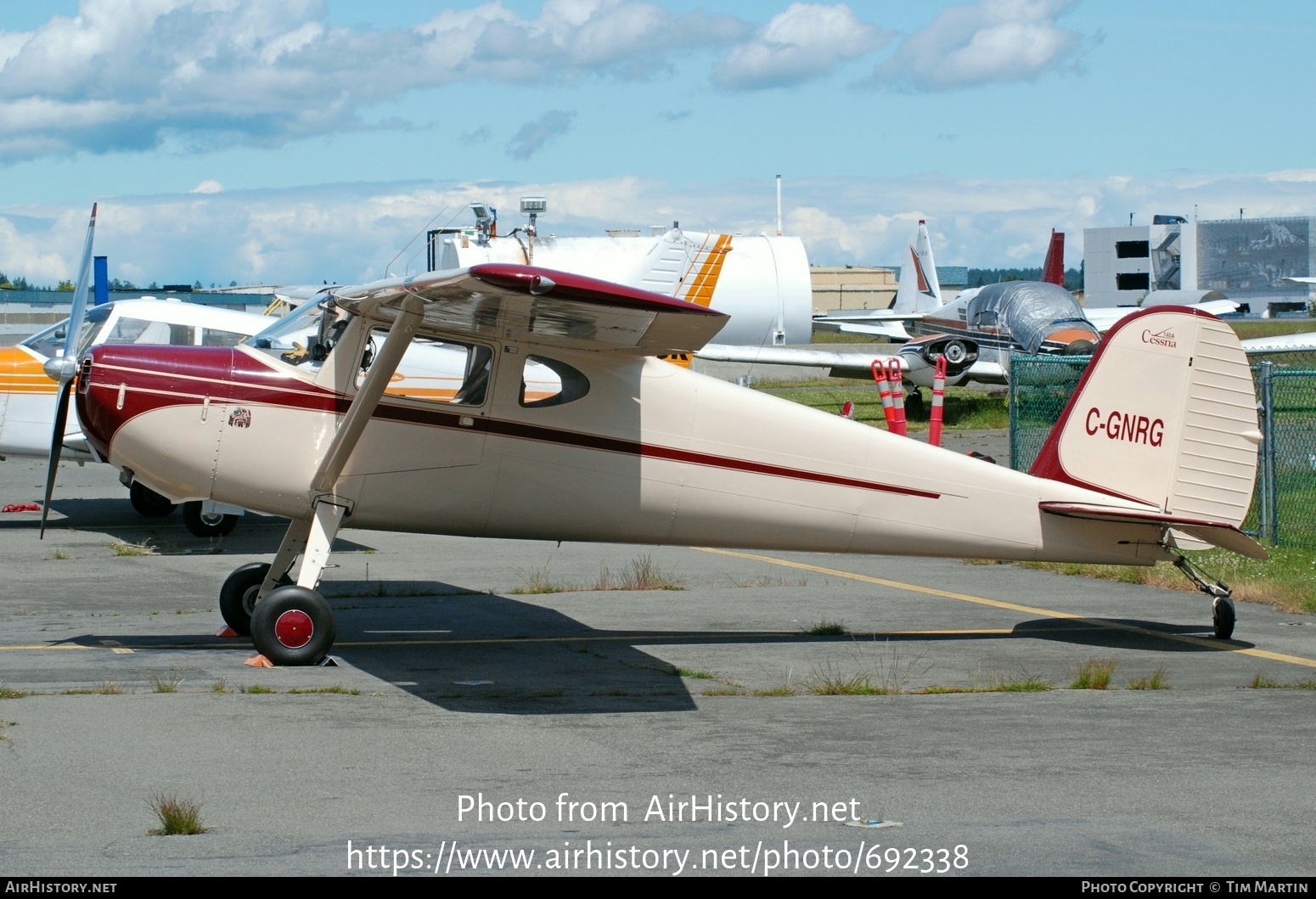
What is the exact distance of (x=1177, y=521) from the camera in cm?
959

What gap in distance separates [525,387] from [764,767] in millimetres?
3639

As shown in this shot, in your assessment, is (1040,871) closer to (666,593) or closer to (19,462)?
(666,593)

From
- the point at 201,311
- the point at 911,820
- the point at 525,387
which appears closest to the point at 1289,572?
the point at 525,387

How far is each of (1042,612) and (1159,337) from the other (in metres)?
2.53

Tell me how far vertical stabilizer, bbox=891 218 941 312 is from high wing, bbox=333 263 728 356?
4455 centimetres

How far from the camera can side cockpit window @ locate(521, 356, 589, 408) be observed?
9.02 m

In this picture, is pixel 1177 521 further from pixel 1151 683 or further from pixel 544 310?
pixel 544 310

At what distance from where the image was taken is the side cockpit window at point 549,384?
9.02m

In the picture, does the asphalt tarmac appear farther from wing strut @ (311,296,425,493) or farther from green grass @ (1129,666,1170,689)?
wing strut @ (311,296,425,493)

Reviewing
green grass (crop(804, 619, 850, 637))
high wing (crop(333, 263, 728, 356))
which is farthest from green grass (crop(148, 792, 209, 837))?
green grass (crop(804, 619, 850, 637))

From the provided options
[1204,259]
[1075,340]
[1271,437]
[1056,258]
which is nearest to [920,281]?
[1056,258]

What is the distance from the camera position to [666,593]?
1214 centimetres

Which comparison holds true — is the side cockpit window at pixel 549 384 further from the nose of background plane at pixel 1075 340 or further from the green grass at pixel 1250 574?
the nose of background plane at pixel 1075 340

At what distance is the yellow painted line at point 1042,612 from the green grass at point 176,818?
16.6 feet
